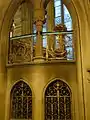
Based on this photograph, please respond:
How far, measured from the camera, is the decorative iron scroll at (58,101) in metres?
6.25

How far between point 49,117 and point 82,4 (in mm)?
3021

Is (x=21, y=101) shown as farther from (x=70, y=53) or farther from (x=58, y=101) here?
(x=70, y=53)

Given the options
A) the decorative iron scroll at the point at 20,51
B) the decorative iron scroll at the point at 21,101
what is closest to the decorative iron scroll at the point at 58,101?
the decorative iron scroll at the point at 21,101

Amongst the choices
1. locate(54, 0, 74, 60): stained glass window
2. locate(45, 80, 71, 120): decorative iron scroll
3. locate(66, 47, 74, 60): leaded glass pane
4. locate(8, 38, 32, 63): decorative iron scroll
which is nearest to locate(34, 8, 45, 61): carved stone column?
locate(8, 38, 32, 63): decorative iron scroll

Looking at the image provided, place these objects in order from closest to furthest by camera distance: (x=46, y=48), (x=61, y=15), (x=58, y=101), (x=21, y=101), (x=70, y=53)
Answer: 1. (x=58, y=101)
2. (x=21, y=101)
3. (x=46, y=48)
4. (x=70, y=53)
5. (x=61, y=15)

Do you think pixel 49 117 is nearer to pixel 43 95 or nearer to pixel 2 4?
pixel 43 95

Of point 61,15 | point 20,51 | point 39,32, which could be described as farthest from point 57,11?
point 20,51

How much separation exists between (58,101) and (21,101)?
99 cm

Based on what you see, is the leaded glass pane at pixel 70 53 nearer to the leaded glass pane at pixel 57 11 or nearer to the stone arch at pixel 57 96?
the stone arch at pixel 57 96

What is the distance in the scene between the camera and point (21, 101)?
657cm

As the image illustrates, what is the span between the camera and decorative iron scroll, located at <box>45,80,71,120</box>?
6.25 meters

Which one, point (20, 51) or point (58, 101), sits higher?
point (20, 51)

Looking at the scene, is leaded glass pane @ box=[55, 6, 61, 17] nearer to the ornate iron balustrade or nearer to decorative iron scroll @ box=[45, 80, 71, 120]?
the ornate iron balustrade

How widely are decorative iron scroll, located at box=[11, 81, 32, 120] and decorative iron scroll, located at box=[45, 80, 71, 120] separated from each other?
1.59 ft
